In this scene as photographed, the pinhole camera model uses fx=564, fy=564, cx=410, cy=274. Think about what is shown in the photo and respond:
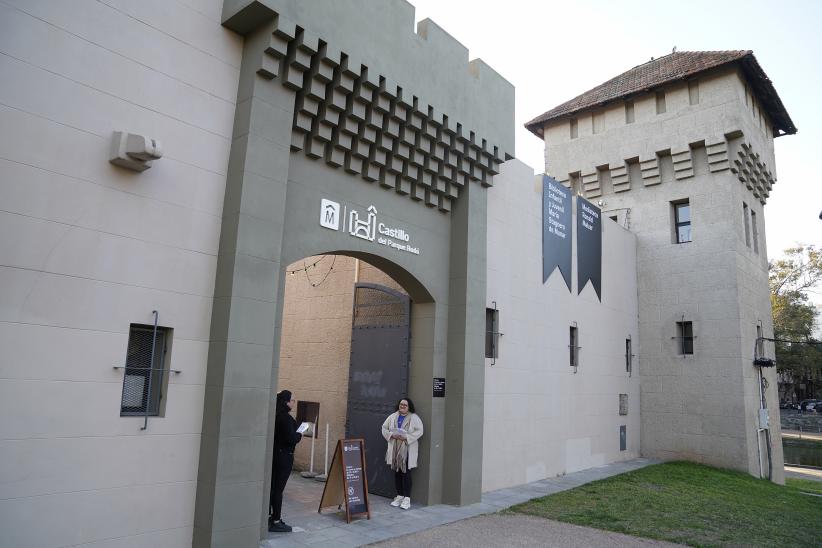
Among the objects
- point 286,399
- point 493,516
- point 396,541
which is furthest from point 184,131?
point 493,516

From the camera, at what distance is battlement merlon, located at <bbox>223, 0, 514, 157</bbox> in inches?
269

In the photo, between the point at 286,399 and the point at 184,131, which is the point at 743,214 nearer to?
the point at 286,399

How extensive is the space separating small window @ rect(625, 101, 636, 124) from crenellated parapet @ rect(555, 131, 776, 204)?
1311mm

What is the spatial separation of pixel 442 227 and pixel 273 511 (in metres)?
5.32

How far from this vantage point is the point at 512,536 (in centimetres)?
775

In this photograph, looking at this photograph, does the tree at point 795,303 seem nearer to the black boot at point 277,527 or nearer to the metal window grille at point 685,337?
the metal window grille at point 685,337

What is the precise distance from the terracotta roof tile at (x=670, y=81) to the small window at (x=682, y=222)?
374cm

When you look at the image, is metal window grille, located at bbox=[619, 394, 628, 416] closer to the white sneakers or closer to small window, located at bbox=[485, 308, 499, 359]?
small window, located at bbox=[485, 308, 499, 359]

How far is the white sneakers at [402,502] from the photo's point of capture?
8886mm

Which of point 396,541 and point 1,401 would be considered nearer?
point 1,401

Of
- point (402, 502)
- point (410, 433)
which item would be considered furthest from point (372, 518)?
point (410, 433)

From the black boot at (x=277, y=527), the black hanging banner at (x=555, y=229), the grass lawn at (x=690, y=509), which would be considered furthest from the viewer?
the black hanging banner at (x=555, y=229)

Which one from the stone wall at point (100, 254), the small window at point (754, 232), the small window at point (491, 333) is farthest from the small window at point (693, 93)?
the stone wall at point (100, 254)

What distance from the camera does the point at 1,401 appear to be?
15.9ft
